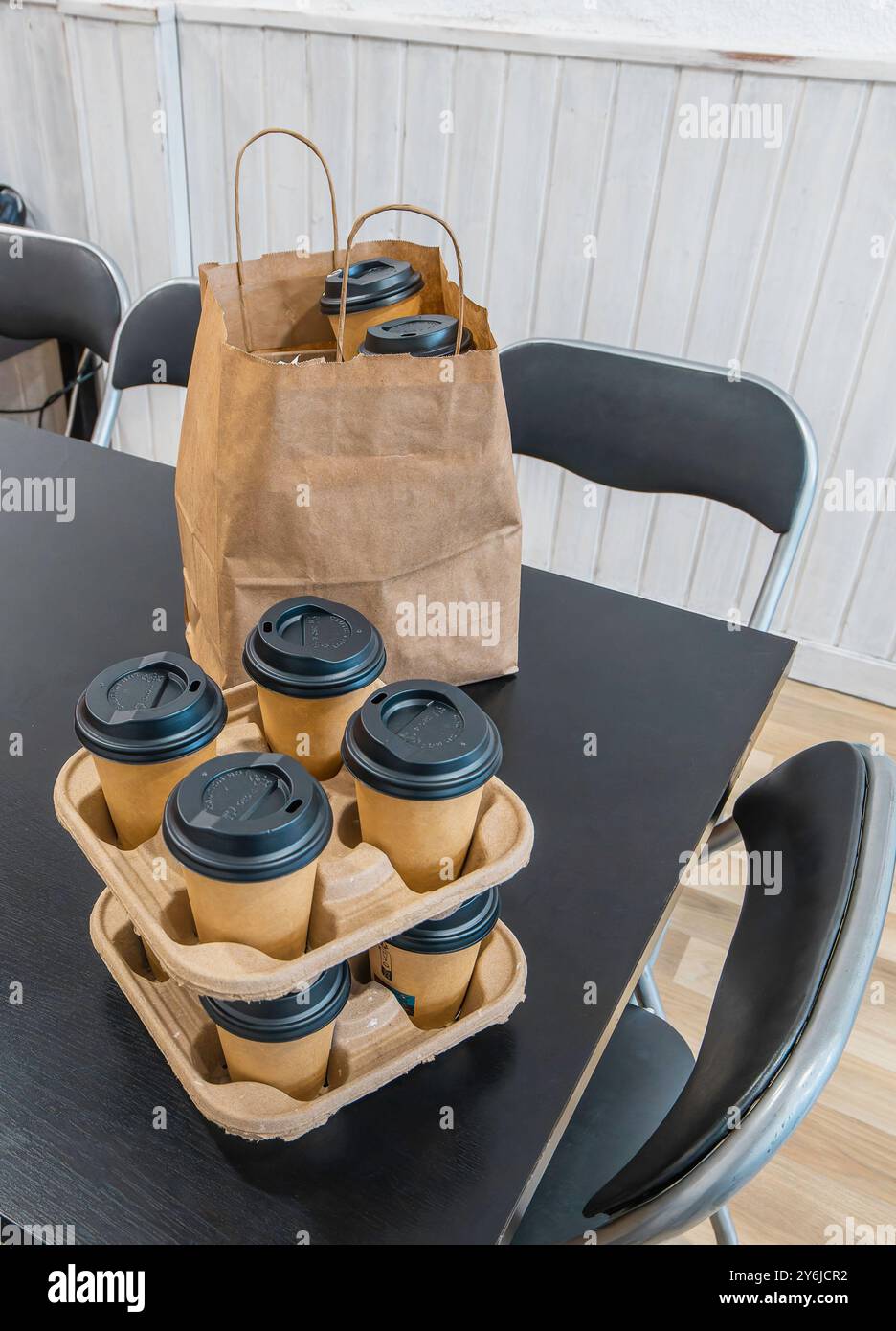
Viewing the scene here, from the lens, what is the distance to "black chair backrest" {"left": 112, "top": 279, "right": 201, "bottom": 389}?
54.9 inches

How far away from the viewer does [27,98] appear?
2.14 m

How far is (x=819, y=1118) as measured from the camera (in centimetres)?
124

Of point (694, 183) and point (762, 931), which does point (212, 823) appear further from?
point (694, 183)

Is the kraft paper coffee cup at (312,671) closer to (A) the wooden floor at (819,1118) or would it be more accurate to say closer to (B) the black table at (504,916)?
(B) the black table at (504,916)

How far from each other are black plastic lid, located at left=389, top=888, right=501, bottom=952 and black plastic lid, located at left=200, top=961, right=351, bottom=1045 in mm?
52

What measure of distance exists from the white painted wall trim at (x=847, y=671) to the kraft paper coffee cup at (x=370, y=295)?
136 centimetres

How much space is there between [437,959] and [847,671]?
169cm

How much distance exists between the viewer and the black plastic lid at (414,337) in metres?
0.73

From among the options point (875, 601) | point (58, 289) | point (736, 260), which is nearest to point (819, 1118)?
point (875, 601)

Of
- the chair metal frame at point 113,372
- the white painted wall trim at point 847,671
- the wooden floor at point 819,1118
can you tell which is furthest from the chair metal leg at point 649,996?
the white painted wall trim at point 847,671

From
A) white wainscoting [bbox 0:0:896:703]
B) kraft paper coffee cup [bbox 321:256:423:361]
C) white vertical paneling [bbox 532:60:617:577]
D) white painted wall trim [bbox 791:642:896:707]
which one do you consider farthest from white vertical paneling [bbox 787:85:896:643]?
kraft paper coffee cup [bbox 321:256:423:361]

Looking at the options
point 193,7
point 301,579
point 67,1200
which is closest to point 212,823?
point 67,1200
